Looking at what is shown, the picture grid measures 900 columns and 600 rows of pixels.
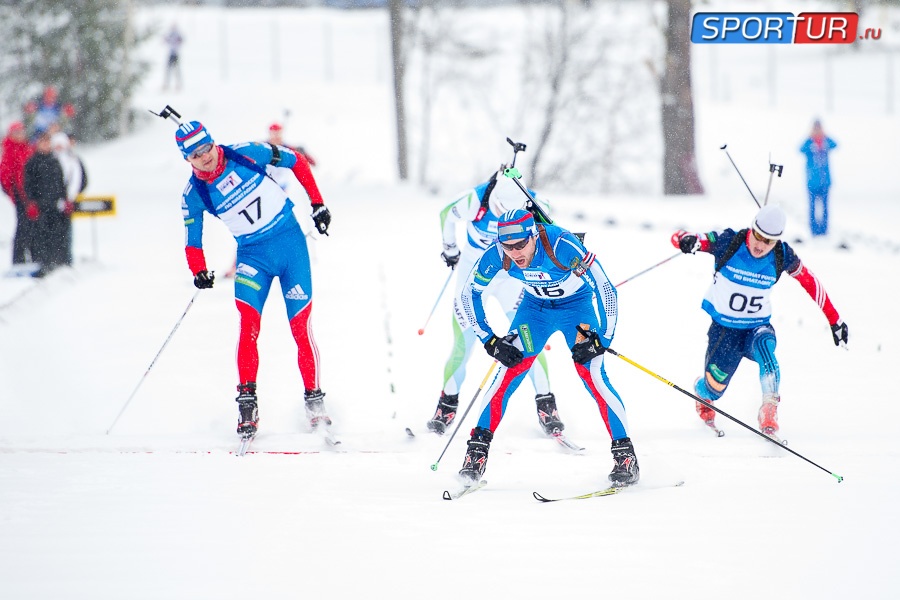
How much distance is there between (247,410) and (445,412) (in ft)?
4.21

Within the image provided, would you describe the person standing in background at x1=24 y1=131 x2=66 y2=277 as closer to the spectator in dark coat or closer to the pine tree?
the spectator in dark coat

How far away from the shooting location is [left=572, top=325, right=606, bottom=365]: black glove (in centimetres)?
511

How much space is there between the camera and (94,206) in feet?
39.0

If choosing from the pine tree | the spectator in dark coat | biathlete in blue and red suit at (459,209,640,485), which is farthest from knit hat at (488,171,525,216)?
the pine tree

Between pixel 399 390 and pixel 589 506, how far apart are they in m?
2.82

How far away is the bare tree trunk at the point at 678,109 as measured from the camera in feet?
54.8

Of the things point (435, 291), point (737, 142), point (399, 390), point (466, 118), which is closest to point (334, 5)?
point (466, 118)

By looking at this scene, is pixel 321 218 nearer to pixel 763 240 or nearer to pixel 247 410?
pixel 247 410

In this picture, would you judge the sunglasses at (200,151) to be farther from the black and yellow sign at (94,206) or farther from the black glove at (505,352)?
the black and yellow sign at (94,206)

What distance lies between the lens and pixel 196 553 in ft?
13.8

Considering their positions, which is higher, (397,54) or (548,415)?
(397,54)

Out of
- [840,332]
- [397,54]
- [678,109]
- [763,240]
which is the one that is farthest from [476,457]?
[397,54]

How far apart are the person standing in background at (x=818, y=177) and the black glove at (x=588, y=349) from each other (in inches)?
381

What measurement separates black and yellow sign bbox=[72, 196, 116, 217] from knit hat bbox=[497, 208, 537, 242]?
7.96m
